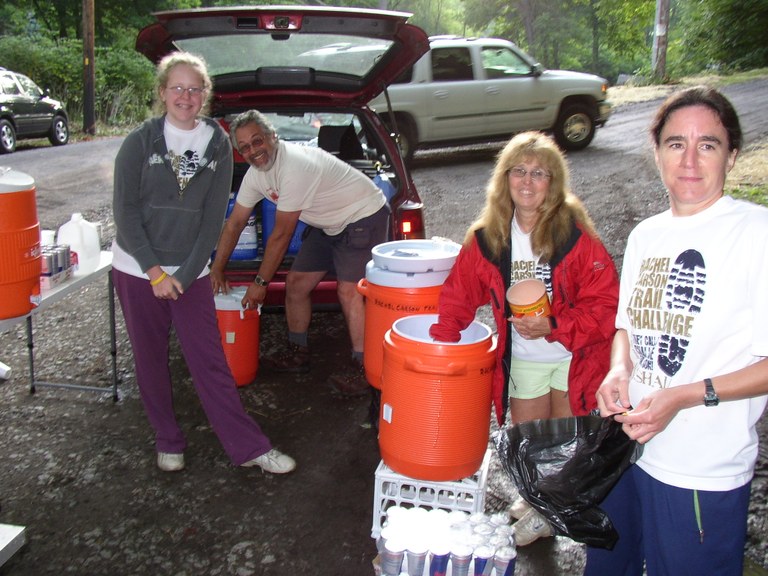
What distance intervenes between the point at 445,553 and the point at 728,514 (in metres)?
0.79

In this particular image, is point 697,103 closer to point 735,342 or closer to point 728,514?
point 735,342

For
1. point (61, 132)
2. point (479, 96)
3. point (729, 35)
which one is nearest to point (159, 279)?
point (479, 96)

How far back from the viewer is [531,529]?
2.87m

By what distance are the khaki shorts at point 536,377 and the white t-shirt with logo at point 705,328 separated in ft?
3.11

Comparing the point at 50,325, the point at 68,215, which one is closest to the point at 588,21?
the point at 68,215

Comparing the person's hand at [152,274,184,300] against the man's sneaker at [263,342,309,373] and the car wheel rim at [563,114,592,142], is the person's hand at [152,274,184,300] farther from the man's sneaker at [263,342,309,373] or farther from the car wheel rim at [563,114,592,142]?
the car wheel rim at [563,114,592,142]

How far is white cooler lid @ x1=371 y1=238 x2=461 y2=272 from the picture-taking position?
10.5 feet

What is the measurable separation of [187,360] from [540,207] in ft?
5.65

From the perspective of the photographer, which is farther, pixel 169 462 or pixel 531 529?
pixel 169 462

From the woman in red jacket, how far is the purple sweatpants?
109cm

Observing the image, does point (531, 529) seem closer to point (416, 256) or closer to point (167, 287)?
point (416, 256)

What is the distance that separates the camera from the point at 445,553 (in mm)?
2107

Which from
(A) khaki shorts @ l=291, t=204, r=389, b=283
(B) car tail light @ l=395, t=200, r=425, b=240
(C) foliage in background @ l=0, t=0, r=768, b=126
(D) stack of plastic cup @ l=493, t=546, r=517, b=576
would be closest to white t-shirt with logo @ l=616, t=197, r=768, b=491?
(D) stack of plastic cup @ l=493, t=546, r=517, b=576

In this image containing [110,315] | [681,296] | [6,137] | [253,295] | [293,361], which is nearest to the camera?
[681,296]
